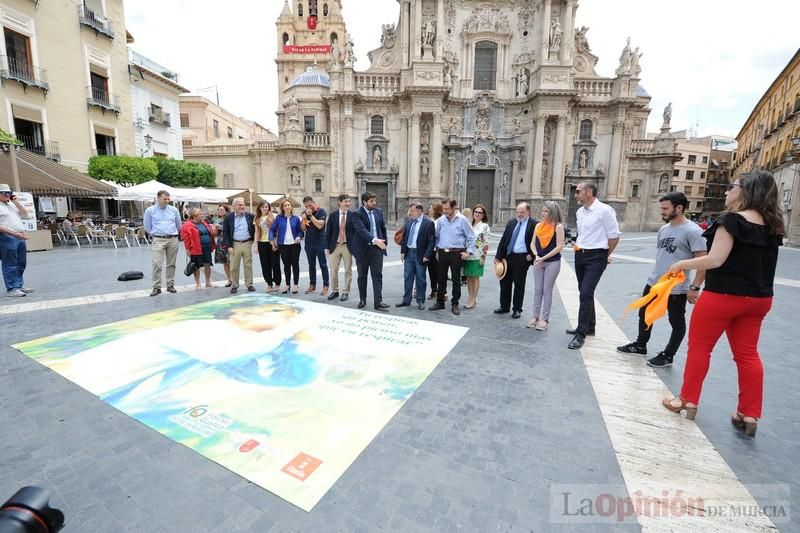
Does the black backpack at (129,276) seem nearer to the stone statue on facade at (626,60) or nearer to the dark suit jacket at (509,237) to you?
the dark suit jacket at (509,237)

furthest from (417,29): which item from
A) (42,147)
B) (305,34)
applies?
(305,34)

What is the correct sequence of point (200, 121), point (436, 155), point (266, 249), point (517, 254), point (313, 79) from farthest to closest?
point (200, 121), point (313, 79), point (436, 155), point (266, 249), point (517, 254)

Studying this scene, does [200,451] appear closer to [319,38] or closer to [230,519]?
[230,519]

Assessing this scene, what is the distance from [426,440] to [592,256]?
126 inches

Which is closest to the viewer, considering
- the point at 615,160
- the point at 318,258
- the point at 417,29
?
the point at 318,258

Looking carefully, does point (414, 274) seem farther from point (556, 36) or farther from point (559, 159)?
point (556, 36)

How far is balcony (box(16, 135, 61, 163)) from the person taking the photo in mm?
17766

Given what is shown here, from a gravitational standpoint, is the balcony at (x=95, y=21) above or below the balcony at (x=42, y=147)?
above

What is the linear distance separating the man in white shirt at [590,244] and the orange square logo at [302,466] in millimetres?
3418

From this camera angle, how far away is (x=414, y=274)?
635cm

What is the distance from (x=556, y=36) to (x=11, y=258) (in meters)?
30.3

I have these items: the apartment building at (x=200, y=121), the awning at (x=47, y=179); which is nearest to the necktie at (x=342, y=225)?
the awning at (x=47, y=179)

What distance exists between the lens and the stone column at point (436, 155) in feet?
83.5

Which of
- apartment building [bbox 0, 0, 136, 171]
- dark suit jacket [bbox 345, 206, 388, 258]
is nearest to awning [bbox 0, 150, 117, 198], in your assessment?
apartment building [bbox 0, 0, 136, 171]
